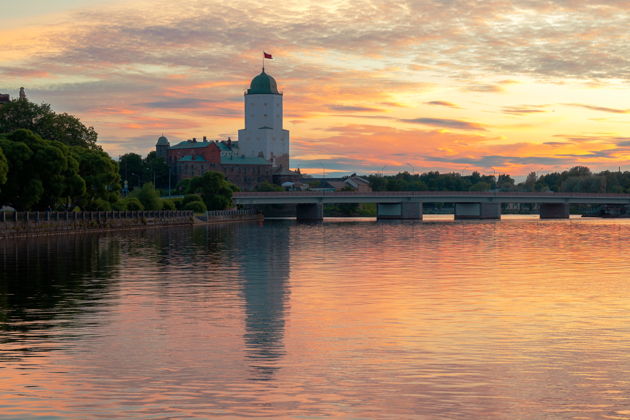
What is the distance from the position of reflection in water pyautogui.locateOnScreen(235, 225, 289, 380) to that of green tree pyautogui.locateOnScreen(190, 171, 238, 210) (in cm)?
12886

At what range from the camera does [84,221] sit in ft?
393

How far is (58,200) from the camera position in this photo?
11819cm

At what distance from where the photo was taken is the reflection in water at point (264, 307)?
21906 mm

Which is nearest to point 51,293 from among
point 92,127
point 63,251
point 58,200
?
point 63,251

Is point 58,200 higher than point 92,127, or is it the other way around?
point 92,127

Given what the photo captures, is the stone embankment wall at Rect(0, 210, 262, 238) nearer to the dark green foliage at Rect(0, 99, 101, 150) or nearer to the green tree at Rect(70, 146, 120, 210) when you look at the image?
the green tree at Rect(70, 146, 120, 210)

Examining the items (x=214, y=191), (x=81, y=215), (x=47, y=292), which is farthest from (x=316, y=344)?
(x=214, y=191)

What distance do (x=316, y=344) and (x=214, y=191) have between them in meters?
172

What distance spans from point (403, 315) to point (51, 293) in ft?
52.6

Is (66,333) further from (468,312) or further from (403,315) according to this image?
(468,312)

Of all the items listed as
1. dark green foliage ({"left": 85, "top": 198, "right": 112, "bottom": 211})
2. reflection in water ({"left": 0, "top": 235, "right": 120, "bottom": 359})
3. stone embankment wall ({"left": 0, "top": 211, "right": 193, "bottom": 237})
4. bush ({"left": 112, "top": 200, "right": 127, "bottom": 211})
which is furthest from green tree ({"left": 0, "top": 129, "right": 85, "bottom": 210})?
reflection in water ({"left": 0, "top": 235, "right": 120, "bottom": 359})

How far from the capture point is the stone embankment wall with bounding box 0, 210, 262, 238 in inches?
3933

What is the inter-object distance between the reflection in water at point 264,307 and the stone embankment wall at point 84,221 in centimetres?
4402

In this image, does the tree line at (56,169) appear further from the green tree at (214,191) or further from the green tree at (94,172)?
the green tree at (214,191)
